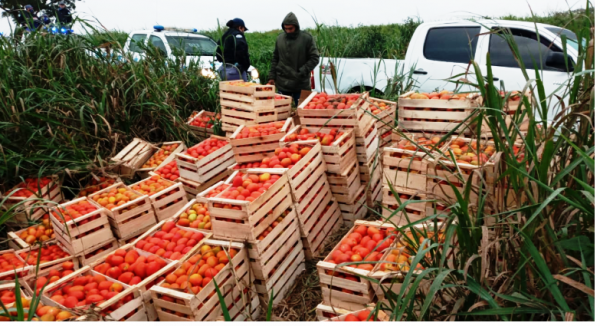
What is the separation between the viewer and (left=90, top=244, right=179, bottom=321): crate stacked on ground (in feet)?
8.80

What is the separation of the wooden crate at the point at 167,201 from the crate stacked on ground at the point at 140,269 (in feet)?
2.65

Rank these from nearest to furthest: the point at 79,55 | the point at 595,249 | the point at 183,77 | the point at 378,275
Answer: the point at 595,249
the point at 378,275
the point at 79,55
the point at 183,77

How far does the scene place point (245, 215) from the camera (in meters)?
2.82

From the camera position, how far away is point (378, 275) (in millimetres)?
2273

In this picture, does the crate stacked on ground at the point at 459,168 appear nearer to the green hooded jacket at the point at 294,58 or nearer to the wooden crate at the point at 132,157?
the wooden crate at the point at 132,157

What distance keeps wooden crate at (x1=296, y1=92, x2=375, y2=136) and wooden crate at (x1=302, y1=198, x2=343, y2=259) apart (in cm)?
65

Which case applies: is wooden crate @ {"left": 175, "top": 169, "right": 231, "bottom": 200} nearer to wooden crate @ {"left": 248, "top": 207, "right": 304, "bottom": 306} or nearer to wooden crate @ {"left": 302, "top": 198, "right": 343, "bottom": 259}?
wooden crate @ {"left": 302, "top": 198, "right": 343, "bottom": 259}

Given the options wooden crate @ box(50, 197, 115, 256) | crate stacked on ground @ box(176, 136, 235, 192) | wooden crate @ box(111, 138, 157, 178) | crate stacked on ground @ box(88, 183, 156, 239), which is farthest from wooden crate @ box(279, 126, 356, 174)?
wooden crate @ box(111, 138, 157, 178)

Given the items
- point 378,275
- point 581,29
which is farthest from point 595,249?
point 378,275

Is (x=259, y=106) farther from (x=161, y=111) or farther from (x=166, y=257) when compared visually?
(x=166, y=257)

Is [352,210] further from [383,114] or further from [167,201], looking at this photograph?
[167,201]

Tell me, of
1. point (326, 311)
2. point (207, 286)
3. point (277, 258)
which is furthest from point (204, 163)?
point (326, 311)

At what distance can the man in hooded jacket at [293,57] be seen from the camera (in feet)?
20.1

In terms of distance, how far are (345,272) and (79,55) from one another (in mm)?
4524
